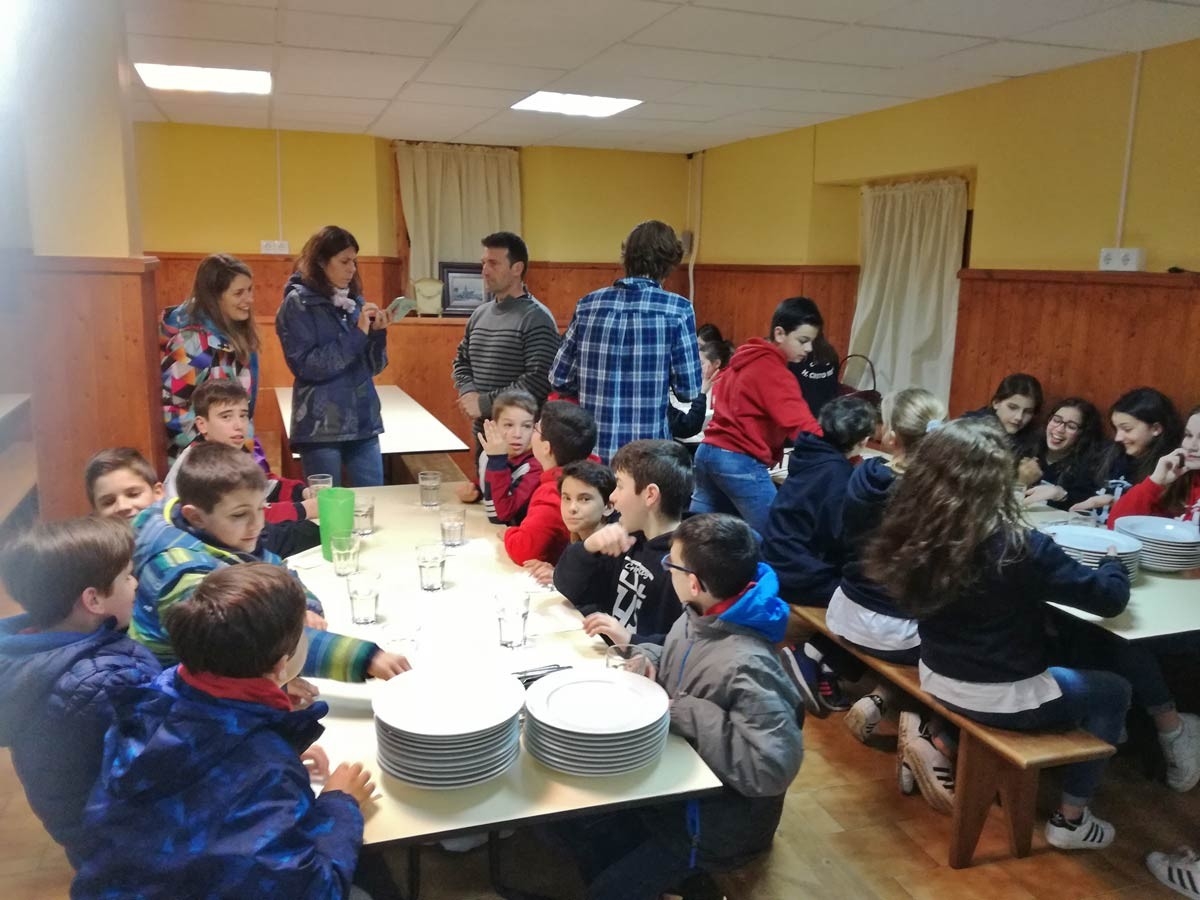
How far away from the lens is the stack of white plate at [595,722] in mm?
1458

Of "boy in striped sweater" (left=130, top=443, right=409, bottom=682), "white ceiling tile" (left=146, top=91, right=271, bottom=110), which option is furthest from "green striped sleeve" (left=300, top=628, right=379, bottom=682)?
"white ceiling tile" (left=146, top=91, right=271, bottom=110)

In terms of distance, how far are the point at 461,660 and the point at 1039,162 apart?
13.4 ft

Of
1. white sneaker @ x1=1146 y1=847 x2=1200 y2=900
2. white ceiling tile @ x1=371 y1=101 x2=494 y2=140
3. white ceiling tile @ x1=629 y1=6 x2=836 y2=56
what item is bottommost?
white sneaker @ x1=1146 y1=847 x2=1200 y2=900

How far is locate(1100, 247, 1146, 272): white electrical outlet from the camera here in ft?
12.8

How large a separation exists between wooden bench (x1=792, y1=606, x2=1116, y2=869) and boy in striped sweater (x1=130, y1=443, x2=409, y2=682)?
147cm

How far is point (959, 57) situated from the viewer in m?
4.02

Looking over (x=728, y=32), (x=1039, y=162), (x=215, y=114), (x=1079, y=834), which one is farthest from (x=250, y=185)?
(x=1079, y=834)

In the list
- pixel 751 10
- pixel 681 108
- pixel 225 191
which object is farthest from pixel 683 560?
pixel 225 191

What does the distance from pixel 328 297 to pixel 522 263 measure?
2.50 ft

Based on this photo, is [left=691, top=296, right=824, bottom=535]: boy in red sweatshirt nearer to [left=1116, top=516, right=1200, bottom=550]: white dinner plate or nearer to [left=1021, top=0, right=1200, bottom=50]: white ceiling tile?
[left=1116, top=516, right=1200, bottom=550]: white dinner plate

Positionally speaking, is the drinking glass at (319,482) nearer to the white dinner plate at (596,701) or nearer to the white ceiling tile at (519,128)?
the white dinner plate at (596,701)

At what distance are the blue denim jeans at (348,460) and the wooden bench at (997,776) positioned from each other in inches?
87.1

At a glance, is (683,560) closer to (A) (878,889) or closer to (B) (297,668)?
(B) (297,668)

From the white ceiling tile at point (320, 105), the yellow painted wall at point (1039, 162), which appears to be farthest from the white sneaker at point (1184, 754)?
the white ceiling tile at point (320, 105)
